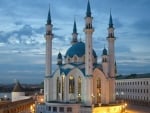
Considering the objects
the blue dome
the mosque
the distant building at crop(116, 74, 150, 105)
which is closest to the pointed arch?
the mosque

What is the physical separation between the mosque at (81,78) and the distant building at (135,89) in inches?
719

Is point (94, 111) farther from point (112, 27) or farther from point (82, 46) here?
point (112, 27)

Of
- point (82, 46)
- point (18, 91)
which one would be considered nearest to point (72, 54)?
point (82, 46)

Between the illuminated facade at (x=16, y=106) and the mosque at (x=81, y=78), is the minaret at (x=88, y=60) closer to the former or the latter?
the mosque at (x=81, y=78)

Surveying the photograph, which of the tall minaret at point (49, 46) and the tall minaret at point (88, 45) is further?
the tall minaret at point (49, 46)

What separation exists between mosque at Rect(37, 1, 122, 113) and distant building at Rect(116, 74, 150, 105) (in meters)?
18.3

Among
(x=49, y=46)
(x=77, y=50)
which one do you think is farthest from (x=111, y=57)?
(x=49, y=46)

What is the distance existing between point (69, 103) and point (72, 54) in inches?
393

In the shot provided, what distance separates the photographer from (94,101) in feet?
170

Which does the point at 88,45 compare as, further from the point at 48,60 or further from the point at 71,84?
the point at 48,60

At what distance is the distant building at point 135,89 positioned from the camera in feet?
254

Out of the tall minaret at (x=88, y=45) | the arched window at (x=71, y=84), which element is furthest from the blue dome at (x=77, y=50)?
the tall minaret at (x=88, y=45)

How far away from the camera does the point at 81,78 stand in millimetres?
50812

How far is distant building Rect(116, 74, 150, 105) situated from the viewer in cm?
7756
